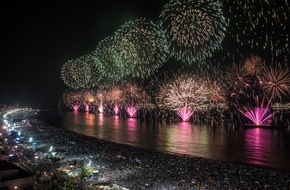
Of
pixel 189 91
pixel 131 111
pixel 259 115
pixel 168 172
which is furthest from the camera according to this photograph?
→ pixel 131 111

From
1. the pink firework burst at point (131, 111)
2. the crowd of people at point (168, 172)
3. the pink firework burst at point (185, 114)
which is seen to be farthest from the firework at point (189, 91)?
the pink firework burst at point (131, 111)

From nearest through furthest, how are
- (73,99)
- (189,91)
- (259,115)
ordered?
(189,91)
(259,115)
(73,99)

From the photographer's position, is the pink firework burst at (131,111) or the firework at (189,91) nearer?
the firework at (189,91)

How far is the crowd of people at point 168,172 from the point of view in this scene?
24.6 meters

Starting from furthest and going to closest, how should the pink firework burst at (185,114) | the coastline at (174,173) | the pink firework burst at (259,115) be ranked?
the pink firework burst at (185,114) → the pink firework burst at (259,115) → the coastline at (174,173)

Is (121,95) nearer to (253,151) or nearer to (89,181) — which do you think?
(253,151)

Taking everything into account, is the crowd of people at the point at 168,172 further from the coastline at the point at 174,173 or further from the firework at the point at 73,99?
the firework at the point at 73,99

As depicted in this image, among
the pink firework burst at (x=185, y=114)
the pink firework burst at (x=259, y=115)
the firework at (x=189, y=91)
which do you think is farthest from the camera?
the pink firework burst at (x=185, y=114)

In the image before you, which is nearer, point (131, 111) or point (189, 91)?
point (189, 91)

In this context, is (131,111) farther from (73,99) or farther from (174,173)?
(174,173)

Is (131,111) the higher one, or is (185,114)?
Result: (131,111)

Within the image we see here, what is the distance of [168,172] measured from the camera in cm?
2852

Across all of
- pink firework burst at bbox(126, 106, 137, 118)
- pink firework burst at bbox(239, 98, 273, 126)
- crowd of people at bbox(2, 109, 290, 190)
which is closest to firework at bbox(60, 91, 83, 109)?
pink firework burst at bbox(126, 106, 137, 118)

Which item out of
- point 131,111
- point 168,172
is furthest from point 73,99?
point 168,172
